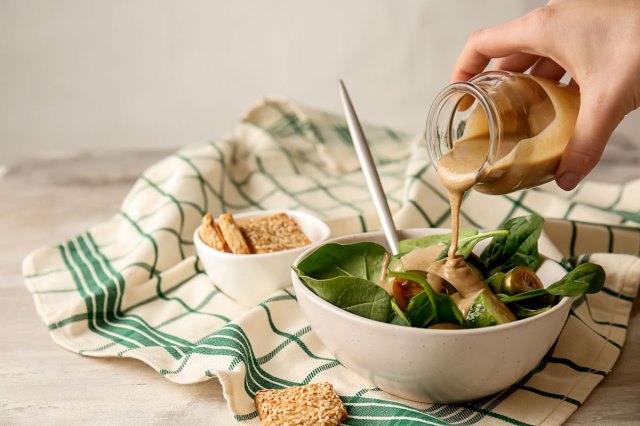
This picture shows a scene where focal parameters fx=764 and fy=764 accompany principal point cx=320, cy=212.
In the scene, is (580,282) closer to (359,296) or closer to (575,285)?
(575,285)

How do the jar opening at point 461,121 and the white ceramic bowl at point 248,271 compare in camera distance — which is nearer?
the jar opening at point 461,121

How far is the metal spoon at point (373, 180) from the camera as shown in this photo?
120cm

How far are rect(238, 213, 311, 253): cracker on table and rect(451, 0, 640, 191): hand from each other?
0.50 metres

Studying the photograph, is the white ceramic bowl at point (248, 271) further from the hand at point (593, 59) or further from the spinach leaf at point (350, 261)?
the hand at point (593, 59)

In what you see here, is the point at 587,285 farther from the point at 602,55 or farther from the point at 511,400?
the point at 602,55

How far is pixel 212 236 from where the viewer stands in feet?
4.43

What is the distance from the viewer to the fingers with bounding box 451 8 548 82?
107cm

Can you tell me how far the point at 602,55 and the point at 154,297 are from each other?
2.84 feet

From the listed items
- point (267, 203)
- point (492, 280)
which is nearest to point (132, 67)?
point (267, 203)

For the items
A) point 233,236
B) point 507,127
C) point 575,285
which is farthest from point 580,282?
point 233,236

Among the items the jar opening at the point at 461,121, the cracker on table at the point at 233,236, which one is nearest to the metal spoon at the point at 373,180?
the jar opening at the point at 461,121

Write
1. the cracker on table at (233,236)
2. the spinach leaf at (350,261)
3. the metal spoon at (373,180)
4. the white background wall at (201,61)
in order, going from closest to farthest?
1. the spinach leaf at (350,261)
2. the metal spoon at (373,180)
3. the cracker on table at (233,236)
4. the white background wall at (201,61)

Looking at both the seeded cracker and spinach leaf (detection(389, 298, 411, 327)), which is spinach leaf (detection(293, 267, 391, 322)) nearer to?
spinach leaf (detection(389, 298, 411, 327))

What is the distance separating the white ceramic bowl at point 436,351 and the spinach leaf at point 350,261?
88 millimetres
